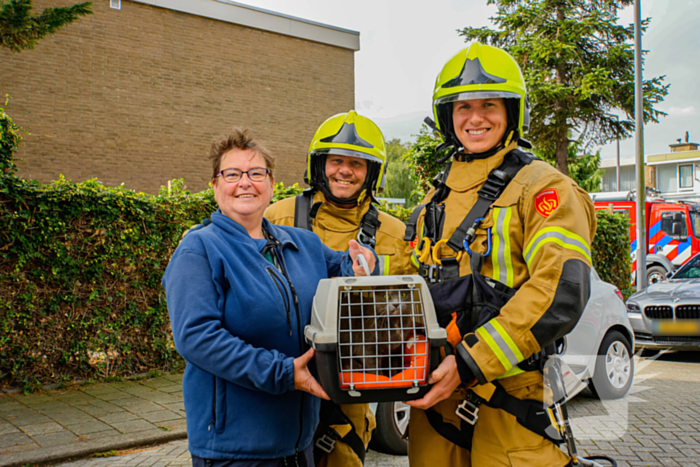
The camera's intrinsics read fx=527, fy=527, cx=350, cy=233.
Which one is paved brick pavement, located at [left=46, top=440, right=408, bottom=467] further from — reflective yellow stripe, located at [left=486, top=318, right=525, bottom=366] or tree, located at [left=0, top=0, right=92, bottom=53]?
tree, located at [left=0, top=0, right=92, bottom=53]

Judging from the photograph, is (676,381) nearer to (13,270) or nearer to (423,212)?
(423,212)

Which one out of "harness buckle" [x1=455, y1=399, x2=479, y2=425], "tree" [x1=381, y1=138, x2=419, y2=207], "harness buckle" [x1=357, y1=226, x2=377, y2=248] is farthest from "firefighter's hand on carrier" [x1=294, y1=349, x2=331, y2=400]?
"tree" [x1=381, y1=138, x2=419, y2=207]

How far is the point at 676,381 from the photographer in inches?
287

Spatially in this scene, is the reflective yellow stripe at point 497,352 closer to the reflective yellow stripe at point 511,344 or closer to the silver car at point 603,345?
the reflective yellow stripe at point 511,344

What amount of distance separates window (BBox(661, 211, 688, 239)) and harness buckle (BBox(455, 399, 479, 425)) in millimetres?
17767

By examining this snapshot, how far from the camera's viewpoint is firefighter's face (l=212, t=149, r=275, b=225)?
2.23 meters

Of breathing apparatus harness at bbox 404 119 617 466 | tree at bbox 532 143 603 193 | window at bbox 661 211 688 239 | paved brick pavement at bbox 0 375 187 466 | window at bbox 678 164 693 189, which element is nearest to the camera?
breathing apparatus harness at bbox 404 119 617 466

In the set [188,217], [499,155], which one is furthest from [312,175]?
[188,217]

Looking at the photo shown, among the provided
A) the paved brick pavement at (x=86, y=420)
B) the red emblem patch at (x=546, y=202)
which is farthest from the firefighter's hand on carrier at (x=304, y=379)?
the paved brick pavement at (x=86, y=420)

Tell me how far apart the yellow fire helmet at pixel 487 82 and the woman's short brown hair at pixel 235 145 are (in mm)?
863

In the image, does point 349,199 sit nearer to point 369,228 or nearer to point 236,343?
point 369,228

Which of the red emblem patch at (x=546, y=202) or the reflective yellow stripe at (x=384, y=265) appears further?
the reflective yellow stripe at (x=384, y=265)

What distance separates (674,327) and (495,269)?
8.14 meters

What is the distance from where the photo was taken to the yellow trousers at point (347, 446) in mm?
2729
